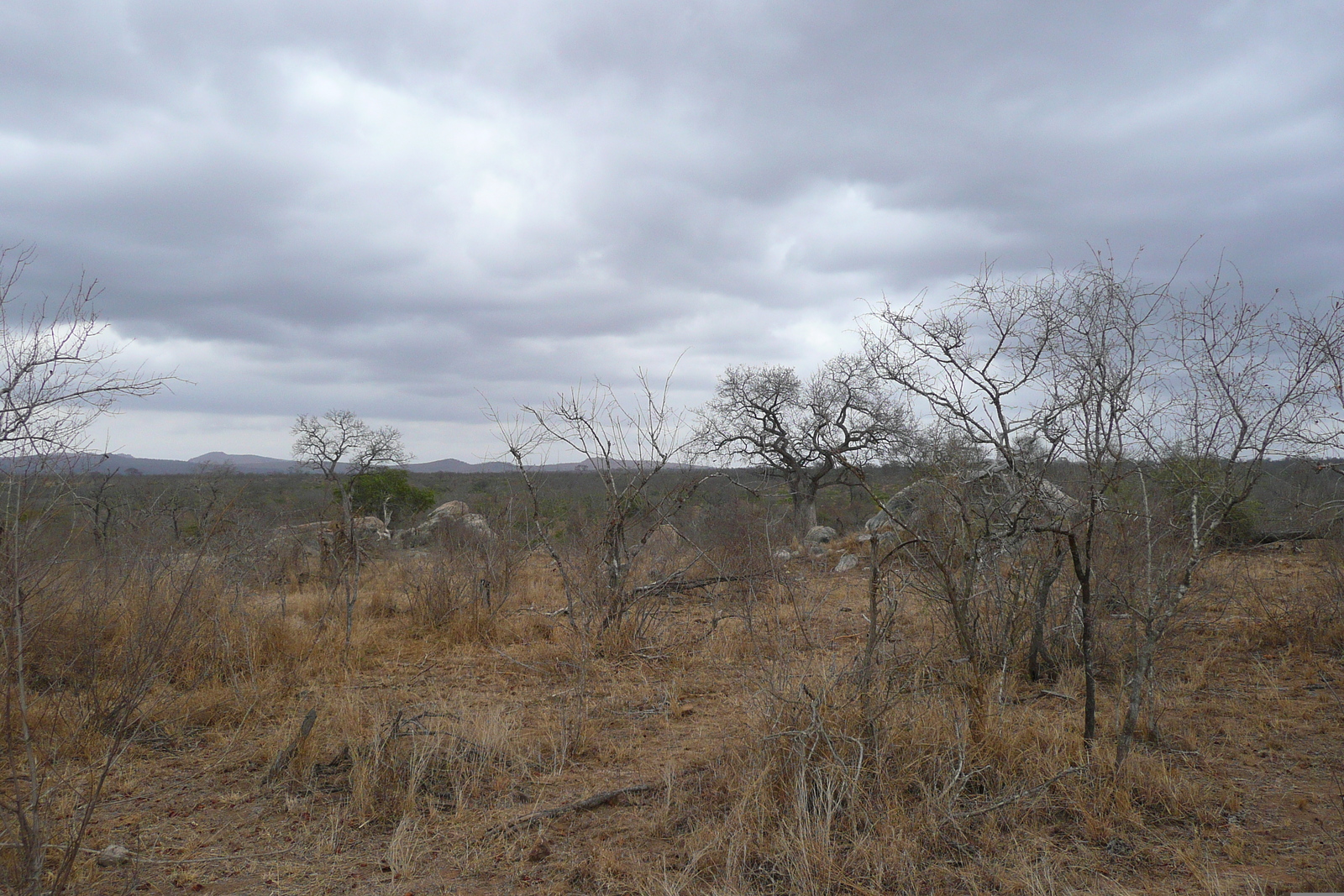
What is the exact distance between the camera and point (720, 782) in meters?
4.30

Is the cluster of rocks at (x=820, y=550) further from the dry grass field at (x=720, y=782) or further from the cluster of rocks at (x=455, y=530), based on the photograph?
the dry grass field at (x=720, y=782)

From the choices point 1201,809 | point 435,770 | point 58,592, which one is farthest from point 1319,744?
point 58,592

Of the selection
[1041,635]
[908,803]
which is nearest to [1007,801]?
[908,803]

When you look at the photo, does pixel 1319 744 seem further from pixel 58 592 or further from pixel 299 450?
pixel 299 450

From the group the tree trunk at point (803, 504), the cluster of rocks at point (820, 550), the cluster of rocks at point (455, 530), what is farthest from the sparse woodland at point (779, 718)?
the tree trunk at point (803, 504)

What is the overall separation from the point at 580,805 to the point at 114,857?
220 cm

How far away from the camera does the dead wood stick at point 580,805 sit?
4.06 meters

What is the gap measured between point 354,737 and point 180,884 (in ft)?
4.27

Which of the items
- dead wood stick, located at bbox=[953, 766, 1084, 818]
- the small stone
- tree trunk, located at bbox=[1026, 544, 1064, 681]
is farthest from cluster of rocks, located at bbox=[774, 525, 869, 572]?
the small stone

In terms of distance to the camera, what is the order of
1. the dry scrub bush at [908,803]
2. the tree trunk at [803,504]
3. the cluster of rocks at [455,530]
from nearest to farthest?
1. the dry scrub bush at [908,803]
2. the cluster of rocks at [455,530]
3. the tree trunk at [803,504]

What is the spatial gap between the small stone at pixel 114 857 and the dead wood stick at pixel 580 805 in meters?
1.74

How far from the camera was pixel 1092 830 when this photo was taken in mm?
3756

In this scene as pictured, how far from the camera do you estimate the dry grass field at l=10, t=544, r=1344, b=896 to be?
3.50 metres

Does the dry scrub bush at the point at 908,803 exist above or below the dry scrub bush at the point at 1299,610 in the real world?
below
